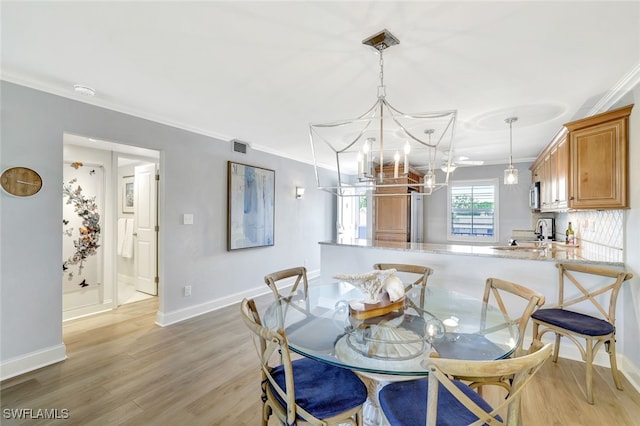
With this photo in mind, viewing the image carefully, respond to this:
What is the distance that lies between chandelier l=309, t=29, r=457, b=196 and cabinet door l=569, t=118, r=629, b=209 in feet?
3.69

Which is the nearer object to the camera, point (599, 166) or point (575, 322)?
point (575, 322)

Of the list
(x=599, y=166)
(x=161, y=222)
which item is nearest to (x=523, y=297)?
(x=599, y=166)

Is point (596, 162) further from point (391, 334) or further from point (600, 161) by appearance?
point (391, 334)

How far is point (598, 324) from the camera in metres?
2.23

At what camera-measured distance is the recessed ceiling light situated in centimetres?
251

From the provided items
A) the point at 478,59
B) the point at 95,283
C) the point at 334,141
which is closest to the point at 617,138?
the point at 478,59

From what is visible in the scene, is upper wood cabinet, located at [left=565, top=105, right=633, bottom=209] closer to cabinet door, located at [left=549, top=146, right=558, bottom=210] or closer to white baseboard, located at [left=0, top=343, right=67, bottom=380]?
cabinet door, located at [left=549, top=146, right=558, bottom=210]

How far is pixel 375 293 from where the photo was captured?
74.3 inches

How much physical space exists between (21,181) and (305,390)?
2856mm

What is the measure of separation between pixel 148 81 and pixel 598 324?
4.13 m

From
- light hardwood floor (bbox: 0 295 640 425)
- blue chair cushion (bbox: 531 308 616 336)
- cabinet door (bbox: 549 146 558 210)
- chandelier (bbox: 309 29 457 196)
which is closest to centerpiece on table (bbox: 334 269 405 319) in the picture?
chandelier (bbox: 309 29 457 196)

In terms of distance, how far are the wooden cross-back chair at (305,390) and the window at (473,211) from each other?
5.48 meters

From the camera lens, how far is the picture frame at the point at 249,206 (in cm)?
421

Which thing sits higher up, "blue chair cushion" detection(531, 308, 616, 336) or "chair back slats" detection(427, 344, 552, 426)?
"chair back slats" detection(427, 344, 552, 426)
